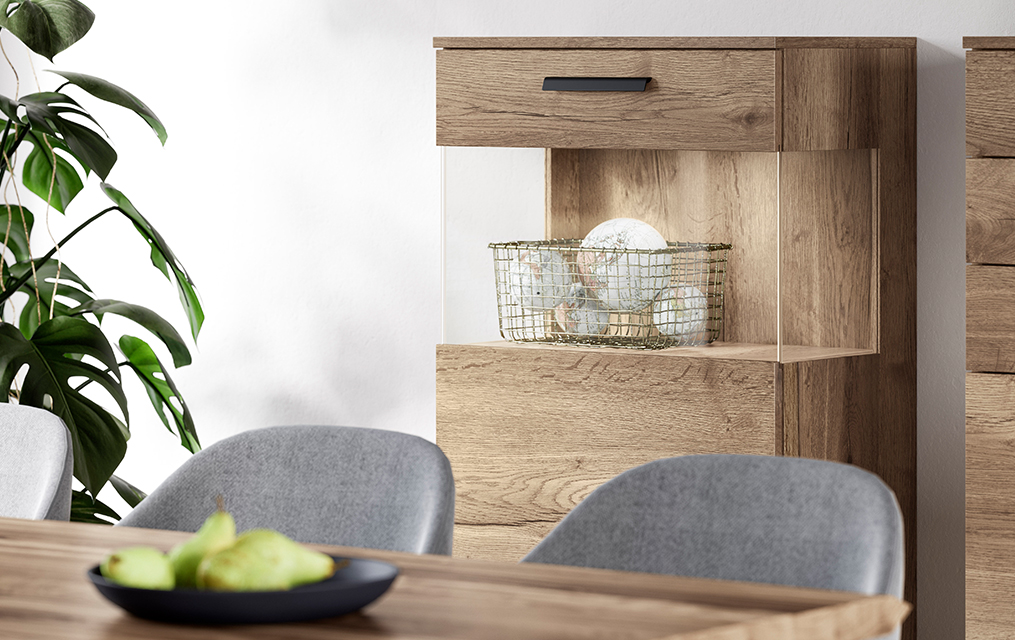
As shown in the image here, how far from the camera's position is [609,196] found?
111 inches

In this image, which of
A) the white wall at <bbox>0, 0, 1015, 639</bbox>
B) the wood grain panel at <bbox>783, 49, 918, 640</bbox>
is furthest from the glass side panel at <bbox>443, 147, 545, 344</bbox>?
the wood grain panel at <bbox>783, 49, 918, 640</bbox>

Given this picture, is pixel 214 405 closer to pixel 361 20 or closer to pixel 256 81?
pixel 256 81

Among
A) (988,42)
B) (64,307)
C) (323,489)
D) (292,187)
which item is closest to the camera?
(323,489)

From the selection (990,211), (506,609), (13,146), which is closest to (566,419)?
(990,211)

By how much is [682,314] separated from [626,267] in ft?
0.51

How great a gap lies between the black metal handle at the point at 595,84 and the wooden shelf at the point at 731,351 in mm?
486

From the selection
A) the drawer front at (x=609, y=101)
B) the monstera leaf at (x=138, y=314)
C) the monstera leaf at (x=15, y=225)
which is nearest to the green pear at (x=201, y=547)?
the drawer front at (x=609, y=101)

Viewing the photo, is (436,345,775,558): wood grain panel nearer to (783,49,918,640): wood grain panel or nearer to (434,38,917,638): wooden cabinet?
(434,38,917,638): wooden cabinet

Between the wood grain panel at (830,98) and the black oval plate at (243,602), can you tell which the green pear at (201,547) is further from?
the wood grain panel at (830,98)

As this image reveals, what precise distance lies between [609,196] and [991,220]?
86 cm

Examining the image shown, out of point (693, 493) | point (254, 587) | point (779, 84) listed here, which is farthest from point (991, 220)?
point (254, 587)

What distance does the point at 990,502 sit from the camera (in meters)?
2.24

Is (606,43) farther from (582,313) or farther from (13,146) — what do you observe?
(13,146)

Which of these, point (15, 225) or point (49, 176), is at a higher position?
point (49, 176)
